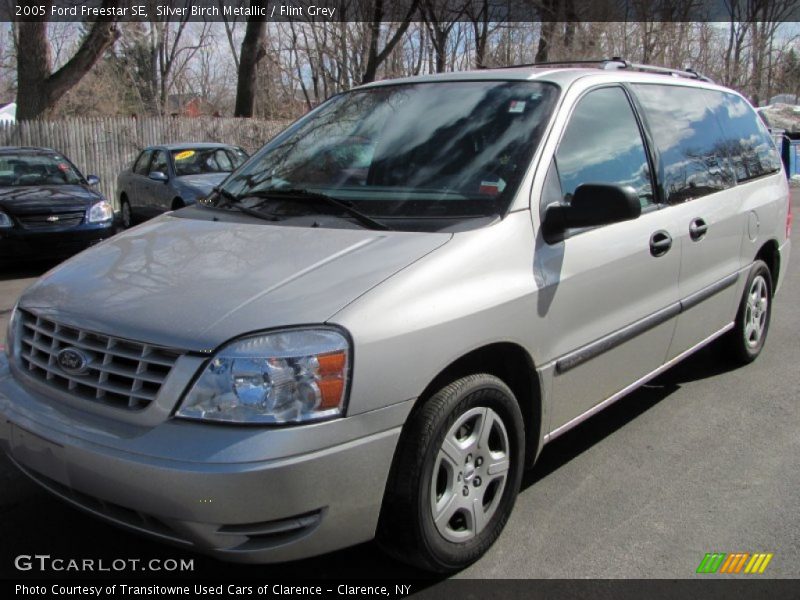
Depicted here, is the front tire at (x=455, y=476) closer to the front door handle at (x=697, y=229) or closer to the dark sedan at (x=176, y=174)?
the front door handle at (x=697, y=229)

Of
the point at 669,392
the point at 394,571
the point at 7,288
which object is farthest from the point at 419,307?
the point at 7,288

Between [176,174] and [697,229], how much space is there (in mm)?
10164

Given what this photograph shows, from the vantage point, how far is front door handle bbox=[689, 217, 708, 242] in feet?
13.5

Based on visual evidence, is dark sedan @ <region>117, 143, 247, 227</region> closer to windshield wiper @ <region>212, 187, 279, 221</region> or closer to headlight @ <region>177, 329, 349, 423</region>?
windshield wiper @ <region>212, 187, 279, 221</region>

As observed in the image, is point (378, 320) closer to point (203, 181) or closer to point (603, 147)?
point (603, 147)

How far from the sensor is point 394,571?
295 cm

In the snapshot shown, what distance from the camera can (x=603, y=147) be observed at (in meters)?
3.67

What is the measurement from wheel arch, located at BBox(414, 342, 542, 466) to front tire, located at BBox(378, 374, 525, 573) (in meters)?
0.06

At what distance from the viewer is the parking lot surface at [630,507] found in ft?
9.86

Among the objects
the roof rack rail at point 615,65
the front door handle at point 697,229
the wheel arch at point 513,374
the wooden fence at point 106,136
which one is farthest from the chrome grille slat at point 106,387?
the wooden fence at point 106,136

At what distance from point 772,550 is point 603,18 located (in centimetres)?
2483

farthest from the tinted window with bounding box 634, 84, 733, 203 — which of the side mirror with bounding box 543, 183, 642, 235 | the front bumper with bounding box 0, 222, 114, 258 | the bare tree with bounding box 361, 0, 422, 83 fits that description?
the bare tree with bounding box 361, 0, 422, 83

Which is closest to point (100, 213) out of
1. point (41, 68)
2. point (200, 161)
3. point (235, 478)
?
point (200, 161)

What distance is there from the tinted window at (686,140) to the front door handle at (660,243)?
26cm
